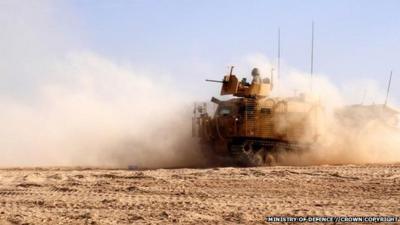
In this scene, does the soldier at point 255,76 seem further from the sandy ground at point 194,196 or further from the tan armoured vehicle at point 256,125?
the sandy ground at point 194,196

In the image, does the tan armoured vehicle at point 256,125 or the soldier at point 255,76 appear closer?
A: the tan armoured vehicle at point 256,125

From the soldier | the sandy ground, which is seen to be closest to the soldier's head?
the soldier

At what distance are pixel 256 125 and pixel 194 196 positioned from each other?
8331 millimetres

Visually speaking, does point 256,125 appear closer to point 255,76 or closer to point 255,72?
point 255,76

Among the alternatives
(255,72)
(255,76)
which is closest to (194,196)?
(255,76)

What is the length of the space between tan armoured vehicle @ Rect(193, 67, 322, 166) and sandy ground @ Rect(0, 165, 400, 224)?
12.8 ft

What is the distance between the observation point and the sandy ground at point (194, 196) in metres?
10.1

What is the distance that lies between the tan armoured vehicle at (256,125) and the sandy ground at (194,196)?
3886 millimetres

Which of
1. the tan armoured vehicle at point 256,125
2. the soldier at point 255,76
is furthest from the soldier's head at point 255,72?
the tan armoured vehicle at point 256,125

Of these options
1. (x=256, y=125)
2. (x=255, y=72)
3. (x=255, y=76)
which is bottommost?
(x=256, y=125)

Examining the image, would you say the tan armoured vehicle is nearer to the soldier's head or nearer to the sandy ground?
the soldier's head

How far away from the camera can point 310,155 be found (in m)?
21.0

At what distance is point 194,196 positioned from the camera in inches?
475

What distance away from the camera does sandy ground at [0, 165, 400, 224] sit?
10.1 m
